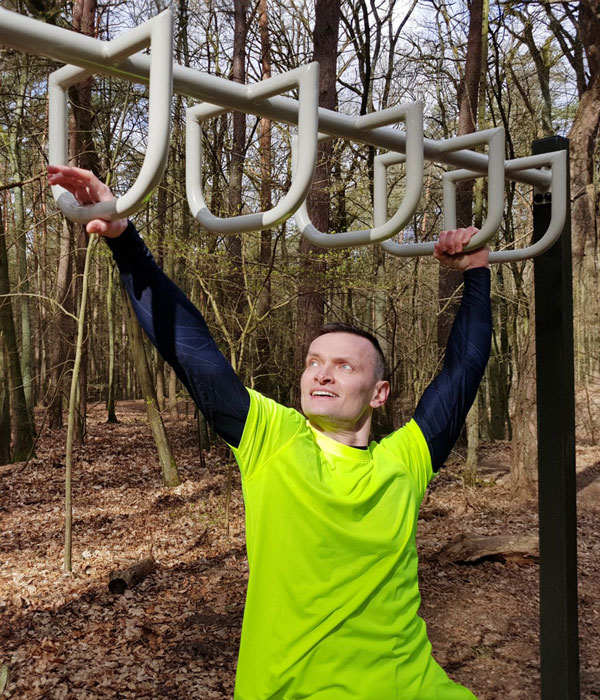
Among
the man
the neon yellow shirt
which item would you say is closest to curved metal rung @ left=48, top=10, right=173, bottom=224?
the man

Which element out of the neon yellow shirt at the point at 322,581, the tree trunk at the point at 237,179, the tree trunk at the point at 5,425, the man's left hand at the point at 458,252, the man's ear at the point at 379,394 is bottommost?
the tree trunk at the point at 5,425

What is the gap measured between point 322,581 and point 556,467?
108 cm

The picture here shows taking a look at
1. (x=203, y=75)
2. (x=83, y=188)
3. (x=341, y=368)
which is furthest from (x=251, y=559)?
(x=203, y=75)

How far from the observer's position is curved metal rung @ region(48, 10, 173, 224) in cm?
106

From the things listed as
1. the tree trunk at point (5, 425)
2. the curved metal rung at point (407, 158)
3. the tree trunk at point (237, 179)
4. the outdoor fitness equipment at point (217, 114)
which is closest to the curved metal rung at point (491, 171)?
the outdoor fitness equipment at point (217, 114)

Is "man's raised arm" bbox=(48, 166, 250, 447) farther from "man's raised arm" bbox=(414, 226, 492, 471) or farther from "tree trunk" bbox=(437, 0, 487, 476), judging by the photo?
"tree trunk" bbox=(437, 0, 487, 476)

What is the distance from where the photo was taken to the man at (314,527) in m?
1.39

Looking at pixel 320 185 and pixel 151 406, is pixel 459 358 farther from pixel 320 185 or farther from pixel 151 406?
pixel 151 406

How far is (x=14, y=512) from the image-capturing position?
7.37 m

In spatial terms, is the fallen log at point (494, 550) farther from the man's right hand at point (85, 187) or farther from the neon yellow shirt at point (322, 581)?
the man's right hand at point (85, 187)

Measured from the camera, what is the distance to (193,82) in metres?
1.36

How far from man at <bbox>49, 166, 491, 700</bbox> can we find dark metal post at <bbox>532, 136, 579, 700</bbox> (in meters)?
0.80

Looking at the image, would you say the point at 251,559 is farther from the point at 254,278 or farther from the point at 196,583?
the point at 254,278

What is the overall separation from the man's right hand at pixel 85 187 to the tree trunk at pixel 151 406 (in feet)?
23.2
